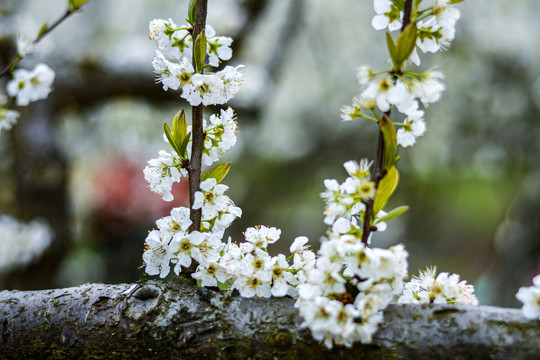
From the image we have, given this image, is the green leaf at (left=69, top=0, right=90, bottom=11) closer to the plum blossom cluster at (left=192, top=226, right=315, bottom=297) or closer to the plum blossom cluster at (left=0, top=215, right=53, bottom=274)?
the plum blossom cluster at (left=192, top=226, right=315, bottom=297)

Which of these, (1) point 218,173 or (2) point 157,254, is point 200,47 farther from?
(2) point 157,254

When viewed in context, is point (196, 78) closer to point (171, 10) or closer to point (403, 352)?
point (403, 352)

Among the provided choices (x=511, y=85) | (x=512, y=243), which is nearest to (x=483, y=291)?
(x=512, y=243)

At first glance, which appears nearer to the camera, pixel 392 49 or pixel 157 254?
pixel 392 49

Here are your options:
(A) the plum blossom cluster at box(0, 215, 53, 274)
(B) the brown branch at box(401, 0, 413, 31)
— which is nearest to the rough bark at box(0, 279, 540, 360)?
(B) the brown branch at box(401, 0, 413, 31)

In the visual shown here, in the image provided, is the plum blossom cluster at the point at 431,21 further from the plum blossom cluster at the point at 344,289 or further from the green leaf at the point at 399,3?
the plum blossom cluster at the point at 344,289

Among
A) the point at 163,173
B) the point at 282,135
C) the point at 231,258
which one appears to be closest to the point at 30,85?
the point at 163,173

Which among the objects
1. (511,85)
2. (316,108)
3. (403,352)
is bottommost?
(403,352)
